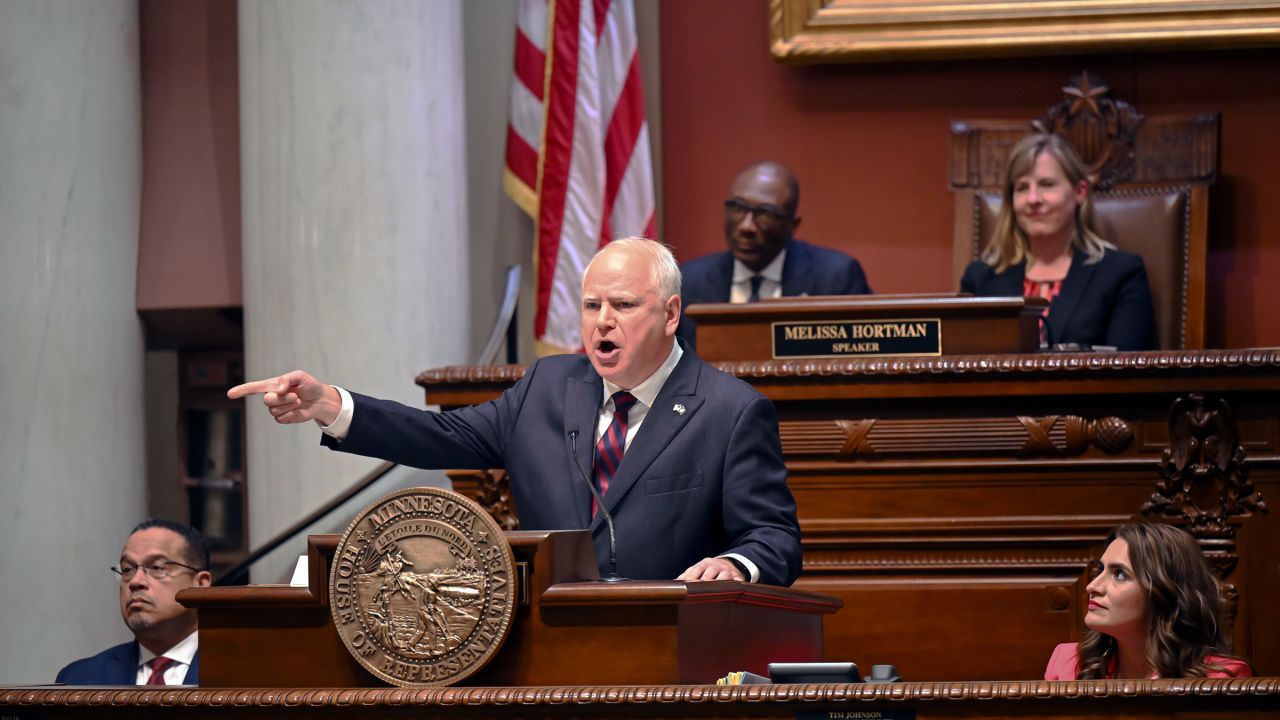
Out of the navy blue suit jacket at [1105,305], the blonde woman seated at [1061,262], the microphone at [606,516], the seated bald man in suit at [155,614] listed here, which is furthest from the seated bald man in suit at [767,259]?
the microphone at [606,516]

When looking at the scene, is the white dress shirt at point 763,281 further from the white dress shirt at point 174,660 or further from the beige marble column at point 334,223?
the white dress shirt at point 174,660

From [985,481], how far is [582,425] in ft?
4.95

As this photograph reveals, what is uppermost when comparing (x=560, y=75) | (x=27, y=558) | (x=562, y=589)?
(x=560, y=75)

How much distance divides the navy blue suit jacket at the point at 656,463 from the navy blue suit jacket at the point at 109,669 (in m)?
1.02

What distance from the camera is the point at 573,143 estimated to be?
6309 millimetres

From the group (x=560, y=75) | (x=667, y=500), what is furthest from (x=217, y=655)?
(x=560, y=75)

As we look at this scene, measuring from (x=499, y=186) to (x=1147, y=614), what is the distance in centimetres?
410

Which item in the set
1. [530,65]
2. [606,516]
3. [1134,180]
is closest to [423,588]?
[606,516]

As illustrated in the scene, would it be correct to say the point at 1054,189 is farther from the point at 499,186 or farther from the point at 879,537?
the point at 499,186

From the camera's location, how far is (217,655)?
2.33 metres

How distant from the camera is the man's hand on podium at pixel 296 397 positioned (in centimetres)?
255

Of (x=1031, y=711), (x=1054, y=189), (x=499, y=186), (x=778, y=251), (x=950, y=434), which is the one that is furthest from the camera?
(x=499, y=186)

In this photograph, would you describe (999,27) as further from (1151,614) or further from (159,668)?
(159,668)

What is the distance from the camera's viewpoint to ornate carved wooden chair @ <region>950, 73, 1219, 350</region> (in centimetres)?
547
